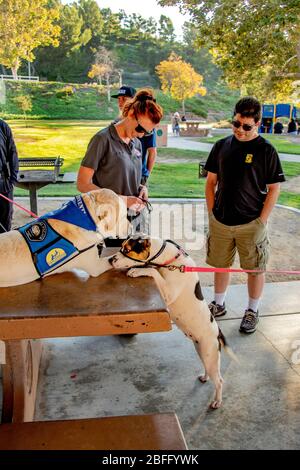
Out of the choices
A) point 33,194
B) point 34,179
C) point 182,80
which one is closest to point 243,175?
point 34,179

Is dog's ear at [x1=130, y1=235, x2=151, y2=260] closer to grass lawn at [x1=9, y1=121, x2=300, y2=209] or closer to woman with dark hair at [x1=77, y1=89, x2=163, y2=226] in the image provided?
woman with dark hair at [x1=77, y1=89, x2=163, y2=226]

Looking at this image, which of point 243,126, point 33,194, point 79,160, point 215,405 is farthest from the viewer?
point 79,160

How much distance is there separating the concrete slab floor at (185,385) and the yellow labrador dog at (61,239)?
3.70 feet

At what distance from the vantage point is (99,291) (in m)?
1.94

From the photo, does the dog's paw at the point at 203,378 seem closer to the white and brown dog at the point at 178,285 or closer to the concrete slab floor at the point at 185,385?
the concrete slab floor at the point at 185,385

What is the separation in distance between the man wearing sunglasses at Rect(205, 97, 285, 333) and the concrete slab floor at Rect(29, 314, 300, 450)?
0.48 meters

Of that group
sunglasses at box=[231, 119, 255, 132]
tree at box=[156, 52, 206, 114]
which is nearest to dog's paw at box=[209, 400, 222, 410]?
sunglasses at box=[231, 119, 255, 132]

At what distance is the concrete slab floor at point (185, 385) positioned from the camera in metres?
2.51

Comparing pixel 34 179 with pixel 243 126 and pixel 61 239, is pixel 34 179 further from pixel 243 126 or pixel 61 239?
pixel 61 239

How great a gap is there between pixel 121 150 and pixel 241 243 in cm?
131

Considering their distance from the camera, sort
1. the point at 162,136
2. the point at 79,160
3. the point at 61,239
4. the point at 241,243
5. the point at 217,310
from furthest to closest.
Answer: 1. the point at 162,136
2. the point at 79,160
3. the point at 217,310
4. the point at 241,243
5. the point at 61,239

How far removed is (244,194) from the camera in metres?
3.31

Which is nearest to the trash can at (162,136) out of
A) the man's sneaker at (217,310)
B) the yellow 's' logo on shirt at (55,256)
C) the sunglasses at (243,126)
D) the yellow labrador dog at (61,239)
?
the man's sneaker at (217,310)

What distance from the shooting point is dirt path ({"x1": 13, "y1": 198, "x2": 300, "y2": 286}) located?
4930 millimetres
